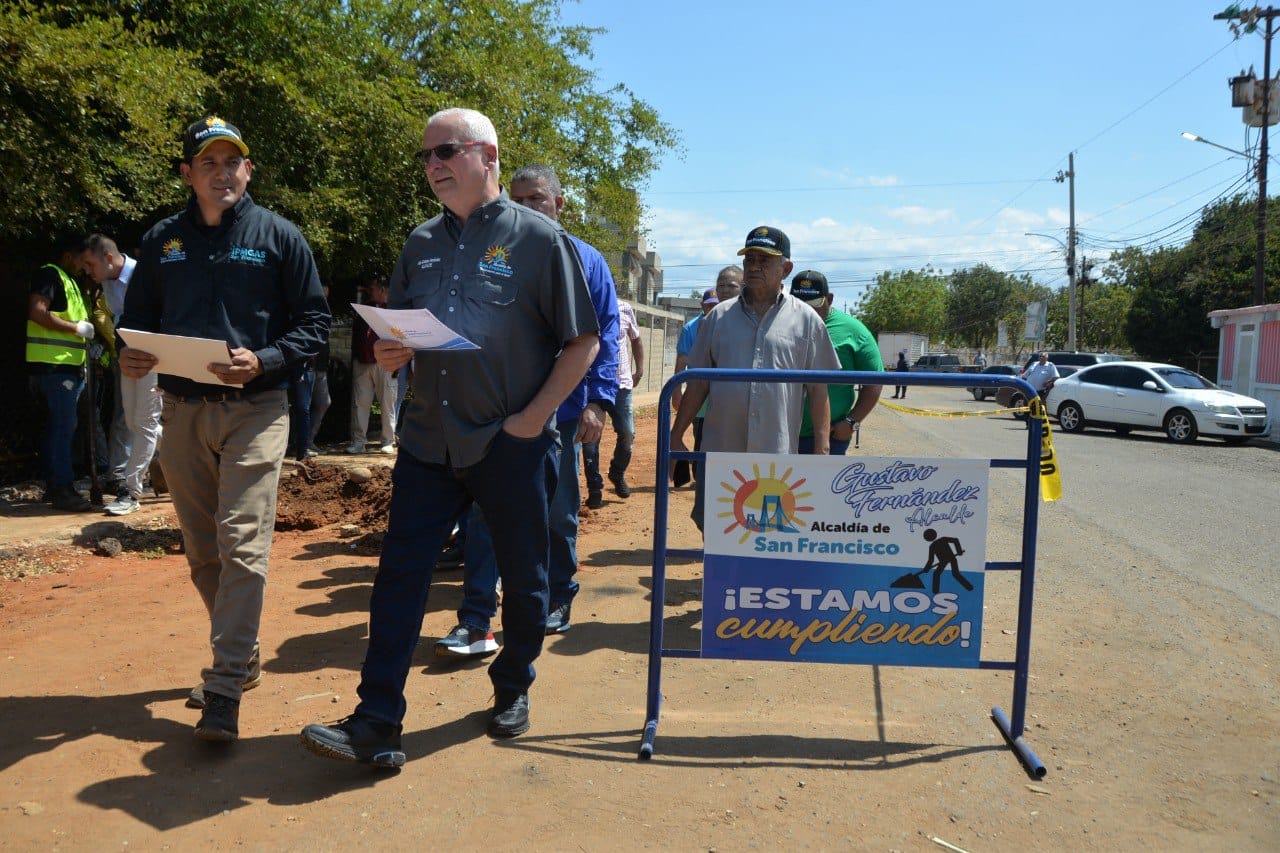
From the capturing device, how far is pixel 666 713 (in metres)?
3.94

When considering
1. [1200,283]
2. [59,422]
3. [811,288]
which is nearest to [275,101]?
[59,422]

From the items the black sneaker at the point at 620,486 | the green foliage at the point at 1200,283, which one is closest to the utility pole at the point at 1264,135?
→ the green foliage at the point at 1200,283

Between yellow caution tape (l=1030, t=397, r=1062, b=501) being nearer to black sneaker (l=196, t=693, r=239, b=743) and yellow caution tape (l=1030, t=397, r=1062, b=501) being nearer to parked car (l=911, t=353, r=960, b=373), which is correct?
black sneaker (l=196, t=693, r=239, b=743)

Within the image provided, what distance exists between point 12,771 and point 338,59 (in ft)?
27.7

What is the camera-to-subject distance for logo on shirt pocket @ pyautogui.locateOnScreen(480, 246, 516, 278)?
330 cm

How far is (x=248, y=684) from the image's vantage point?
404 centimetres

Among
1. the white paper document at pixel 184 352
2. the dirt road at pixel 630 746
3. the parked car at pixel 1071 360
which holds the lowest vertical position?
the dirt road at pixel 630 746

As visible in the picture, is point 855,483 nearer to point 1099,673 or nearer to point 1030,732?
point 1030,732

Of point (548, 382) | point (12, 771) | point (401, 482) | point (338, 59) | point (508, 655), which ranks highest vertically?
point (338, 59)

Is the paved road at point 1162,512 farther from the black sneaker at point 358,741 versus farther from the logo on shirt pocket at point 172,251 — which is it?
the logo on shirt pocket at point 172,251

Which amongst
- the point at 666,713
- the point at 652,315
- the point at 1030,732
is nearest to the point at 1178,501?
the point at 1030,732

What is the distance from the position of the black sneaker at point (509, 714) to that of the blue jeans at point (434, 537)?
0.38 meters

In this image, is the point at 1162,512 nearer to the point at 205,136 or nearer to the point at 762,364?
the point at 762,364

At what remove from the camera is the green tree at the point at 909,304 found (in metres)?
103
